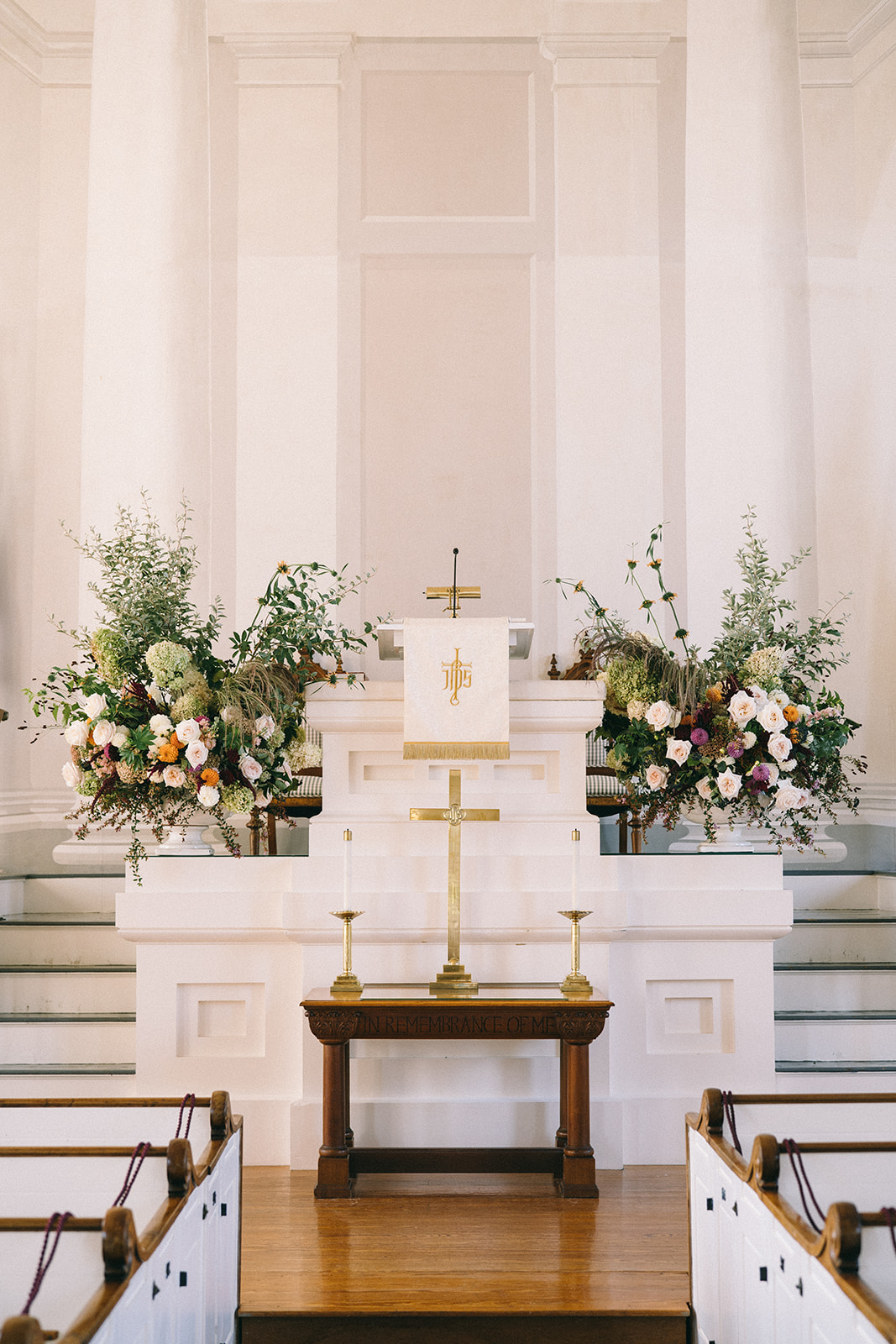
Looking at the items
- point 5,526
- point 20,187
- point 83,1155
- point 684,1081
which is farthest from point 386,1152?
point 20,187

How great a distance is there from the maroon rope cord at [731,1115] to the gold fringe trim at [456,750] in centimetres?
184

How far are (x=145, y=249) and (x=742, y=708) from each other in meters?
4.93

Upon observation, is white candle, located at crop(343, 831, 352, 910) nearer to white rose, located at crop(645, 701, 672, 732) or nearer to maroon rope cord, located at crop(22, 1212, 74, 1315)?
white rose, located at crop(645, 701, 672, 732)

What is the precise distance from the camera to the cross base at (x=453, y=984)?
4.45m

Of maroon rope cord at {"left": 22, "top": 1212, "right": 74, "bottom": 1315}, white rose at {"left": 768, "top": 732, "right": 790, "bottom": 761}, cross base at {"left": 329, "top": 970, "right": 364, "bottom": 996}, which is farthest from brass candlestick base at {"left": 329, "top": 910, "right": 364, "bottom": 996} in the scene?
maroon rope cord at {"left": 22, "top": 1212, "right": 74, "bottom": 1315}

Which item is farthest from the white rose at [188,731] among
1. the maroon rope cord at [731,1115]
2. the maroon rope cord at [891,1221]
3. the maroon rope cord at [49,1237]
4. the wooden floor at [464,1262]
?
the maroon rope cord at [891,1221]

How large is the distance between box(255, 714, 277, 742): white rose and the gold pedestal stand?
140 centimetres

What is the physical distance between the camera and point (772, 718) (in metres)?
4.91

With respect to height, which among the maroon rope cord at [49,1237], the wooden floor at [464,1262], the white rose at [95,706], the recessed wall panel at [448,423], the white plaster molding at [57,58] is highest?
the white plaster molding at [57,58]

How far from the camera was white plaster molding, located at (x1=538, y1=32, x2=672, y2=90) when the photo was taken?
7.90 metres

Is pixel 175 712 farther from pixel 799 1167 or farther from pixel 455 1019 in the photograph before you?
pixel 799 1167

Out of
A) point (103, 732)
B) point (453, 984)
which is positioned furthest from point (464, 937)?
point (103, 732)

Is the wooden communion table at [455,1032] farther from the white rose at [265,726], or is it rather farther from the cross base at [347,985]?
the white rose at [265,726]

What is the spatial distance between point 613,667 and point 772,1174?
291 centimetres
